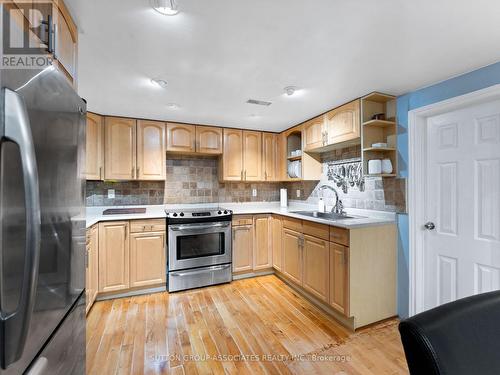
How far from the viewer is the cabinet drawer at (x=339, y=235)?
82.7 inches

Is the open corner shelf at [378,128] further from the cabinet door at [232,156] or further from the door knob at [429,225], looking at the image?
the cabinet door at [232,156]

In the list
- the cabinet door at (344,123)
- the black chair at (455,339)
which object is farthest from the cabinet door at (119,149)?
the black chair at (455,339)

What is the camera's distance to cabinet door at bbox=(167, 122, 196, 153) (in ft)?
10.5

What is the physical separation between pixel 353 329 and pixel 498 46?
2.32 m

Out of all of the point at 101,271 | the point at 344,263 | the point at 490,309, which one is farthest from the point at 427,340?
the point at 101,271

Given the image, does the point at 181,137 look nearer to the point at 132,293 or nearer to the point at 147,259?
the point at 147,259

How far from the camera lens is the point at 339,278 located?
2176 mm

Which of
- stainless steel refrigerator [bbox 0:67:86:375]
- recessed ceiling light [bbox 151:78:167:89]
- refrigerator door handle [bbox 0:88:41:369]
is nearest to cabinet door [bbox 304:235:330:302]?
Answer: stainless steel refrigerator [bbox 0:67:86:375]

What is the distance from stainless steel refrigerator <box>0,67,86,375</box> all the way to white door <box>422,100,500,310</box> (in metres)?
2.59

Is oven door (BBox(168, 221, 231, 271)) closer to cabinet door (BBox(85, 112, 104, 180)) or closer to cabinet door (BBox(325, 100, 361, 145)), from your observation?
cabinet door (BBox(85, 112, 104, 180))

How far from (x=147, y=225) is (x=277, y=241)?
5.56ft

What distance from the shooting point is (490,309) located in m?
0.61

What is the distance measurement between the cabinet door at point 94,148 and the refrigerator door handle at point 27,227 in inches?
97.7

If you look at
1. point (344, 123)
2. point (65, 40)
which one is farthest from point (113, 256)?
point (344, 123)
